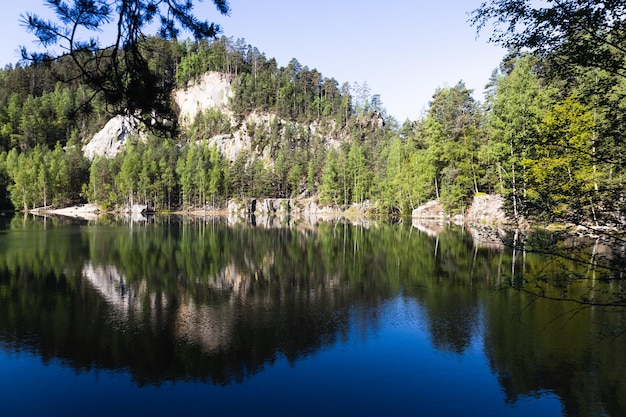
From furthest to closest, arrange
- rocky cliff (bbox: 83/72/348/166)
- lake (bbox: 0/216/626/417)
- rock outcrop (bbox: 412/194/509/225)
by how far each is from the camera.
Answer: rocky cliff (bbox: 83/72/348/166) < rock outcrop (bbox: 412/194/509/225) < lake (bbox: 0/216/626/417)

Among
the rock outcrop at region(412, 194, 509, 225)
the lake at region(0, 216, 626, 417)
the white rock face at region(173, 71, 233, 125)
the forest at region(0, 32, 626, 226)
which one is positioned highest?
the white rock face at region(173, 71, 233, 125)

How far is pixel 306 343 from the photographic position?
14984mm

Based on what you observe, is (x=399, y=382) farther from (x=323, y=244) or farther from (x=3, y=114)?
(x=3, y=114)

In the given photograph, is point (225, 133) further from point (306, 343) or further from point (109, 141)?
point (306, 343)

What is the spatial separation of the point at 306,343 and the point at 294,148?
391 feet

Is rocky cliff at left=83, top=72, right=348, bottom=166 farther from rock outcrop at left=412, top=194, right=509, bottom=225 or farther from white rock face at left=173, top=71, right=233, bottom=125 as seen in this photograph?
rock outcrop at left=412, top=194, right=509, bottom=225

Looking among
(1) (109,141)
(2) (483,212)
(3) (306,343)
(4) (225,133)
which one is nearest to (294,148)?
(4) (225,133)

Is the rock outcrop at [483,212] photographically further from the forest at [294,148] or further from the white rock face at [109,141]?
the white rock face at [109,141]

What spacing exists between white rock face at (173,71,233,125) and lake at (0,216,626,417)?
13331cm

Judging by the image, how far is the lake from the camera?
428 inches

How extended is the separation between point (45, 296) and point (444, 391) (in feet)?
63.6

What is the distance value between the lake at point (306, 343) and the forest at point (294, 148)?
5.43 meters

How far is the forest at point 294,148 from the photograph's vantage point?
160ft

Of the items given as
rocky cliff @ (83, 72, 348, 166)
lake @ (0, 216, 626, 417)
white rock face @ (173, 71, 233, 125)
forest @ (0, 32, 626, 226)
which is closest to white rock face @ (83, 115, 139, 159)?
rocky cliff @ (83, 72, 348, 166)
